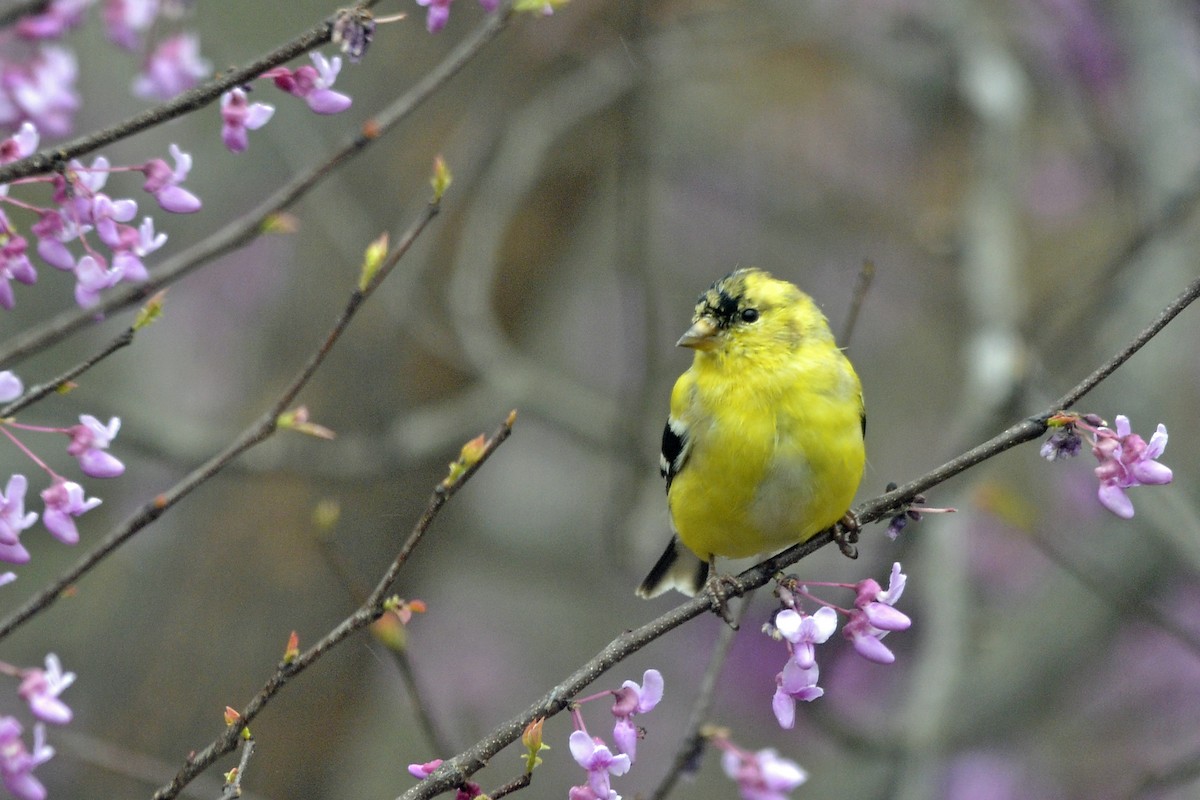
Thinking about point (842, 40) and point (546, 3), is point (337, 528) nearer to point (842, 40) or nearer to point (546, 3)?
point (842, 40)

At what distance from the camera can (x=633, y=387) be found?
17.8 ft

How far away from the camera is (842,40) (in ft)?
17.6

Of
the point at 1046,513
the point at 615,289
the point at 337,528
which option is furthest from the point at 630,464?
the point at 615,289

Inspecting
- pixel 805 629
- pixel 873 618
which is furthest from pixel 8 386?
pixel 873 618

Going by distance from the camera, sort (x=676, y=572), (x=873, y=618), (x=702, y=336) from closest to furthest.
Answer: (x=873, y=618) → (x=702, y=336) → (x=676, y=572)

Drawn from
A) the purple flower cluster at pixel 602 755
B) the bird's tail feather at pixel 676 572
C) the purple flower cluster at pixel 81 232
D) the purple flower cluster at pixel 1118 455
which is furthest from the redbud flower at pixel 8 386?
the bird's tail feather at pixel 676 572

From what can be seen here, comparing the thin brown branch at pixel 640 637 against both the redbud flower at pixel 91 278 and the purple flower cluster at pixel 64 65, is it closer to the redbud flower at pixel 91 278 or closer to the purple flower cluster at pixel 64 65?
the redbud flower at pixel 91 278

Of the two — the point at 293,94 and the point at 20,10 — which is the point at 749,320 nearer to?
the point at 293,94

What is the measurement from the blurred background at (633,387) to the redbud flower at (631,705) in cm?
77

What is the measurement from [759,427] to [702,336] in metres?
0.29

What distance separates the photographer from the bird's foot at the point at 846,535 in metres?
2.65

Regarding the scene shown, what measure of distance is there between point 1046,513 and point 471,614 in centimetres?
346

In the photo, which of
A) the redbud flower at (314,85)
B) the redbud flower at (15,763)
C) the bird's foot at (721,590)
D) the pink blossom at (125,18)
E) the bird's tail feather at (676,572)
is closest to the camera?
the redbud flower at (15,763)

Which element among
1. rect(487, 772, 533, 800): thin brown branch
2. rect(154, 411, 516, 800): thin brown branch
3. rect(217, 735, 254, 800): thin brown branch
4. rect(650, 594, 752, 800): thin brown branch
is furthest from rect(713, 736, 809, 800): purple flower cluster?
rect(217, 735, 254, 800): thin brown branch
